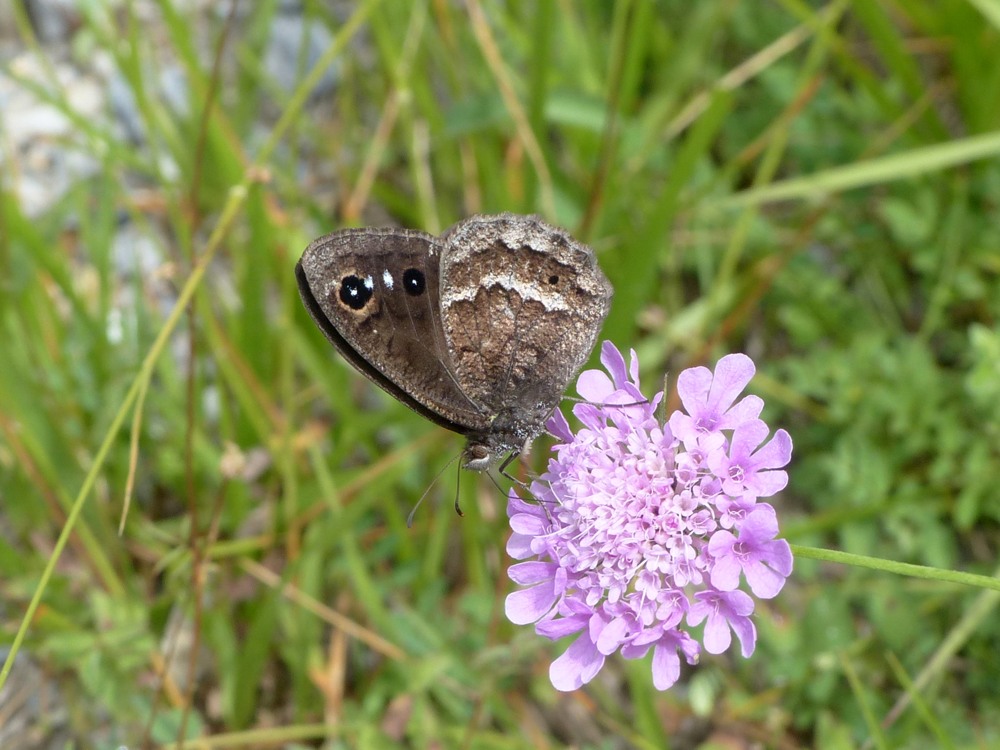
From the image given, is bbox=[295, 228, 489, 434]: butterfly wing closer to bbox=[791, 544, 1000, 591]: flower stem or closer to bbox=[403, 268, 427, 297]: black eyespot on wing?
bbox=[403, 268, 427, 297]: black eyespot on wing

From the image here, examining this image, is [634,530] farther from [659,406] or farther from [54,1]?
[54,1]

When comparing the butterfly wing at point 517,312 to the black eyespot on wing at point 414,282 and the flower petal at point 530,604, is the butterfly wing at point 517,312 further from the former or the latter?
the flower petal at point 530,604

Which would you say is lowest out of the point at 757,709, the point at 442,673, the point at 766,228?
the point at 757,709

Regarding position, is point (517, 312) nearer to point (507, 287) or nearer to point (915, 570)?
point (507, 287)

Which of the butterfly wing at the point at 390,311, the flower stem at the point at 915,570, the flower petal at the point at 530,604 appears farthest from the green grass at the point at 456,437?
the flower stem at the point at 915,570

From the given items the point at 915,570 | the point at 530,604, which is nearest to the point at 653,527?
the point at 530,604

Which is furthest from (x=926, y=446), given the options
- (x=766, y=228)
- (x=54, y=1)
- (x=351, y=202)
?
(x=54, y=1)

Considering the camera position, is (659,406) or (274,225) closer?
(659,406)
